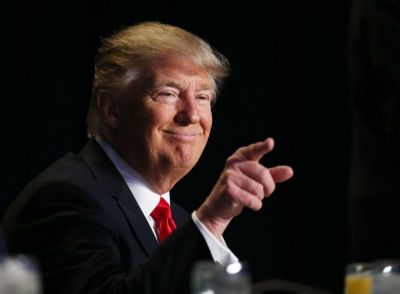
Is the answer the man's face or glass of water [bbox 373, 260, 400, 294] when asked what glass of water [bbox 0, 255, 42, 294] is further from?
the man's face

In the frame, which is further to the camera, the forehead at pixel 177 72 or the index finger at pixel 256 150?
the forehead at pixel 177 72

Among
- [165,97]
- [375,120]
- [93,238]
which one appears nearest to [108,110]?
[165,97]

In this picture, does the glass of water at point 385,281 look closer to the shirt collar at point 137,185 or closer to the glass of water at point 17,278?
the glass of water at point 17,278

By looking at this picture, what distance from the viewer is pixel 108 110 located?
2963mm

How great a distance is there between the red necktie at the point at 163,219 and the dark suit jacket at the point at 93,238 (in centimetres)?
12

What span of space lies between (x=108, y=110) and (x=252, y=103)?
1.31m

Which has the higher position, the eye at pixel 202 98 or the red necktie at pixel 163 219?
the eye at pixel 202 98

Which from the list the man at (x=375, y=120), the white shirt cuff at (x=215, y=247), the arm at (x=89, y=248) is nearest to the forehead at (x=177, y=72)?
the arm at (x=89, y=248)

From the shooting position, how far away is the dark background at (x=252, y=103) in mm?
3742

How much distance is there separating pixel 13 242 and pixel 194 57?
0.74 meters

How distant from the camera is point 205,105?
116 inches

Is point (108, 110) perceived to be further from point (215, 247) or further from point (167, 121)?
point (215, 247)

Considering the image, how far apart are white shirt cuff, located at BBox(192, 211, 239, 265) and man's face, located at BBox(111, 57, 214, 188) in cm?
63

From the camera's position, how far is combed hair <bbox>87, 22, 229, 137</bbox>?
287 centimetres
